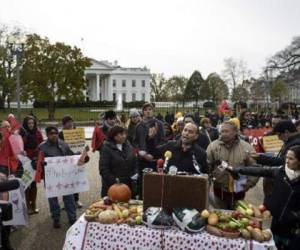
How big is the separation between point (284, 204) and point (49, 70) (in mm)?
43672

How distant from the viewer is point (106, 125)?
923cm

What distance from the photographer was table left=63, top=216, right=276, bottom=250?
373 cm

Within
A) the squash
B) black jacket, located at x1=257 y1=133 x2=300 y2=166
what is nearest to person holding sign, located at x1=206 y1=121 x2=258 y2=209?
black jacket, located at x1=257 y1=133 x2=300 y2=166

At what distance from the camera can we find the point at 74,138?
8391 mm

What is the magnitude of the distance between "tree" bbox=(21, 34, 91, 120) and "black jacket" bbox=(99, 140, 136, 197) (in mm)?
39572

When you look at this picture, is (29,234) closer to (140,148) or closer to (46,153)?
(46,153)

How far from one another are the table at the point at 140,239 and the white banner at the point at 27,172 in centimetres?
334

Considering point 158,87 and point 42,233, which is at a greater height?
point 158,87

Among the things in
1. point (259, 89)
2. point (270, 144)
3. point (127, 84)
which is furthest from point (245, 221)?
point (127, 84)

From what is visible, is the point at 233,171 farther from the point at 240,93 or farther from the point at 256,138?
the point at 240,93

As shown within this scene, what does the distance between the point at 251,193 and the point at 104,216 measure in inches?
262

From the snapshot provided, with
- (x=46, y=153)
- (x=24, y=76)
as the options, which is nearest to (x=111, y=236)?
(x=46, y=153)

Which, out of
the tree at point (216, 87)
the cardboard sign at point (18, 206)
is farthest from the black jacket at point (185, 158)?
the tree at point (216, 87)

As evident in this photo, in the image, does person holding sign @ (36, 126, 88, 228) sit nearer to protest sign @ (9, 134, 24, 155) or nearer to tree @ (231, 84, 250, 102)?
protest sign @ (9, 134, 24, 155)
